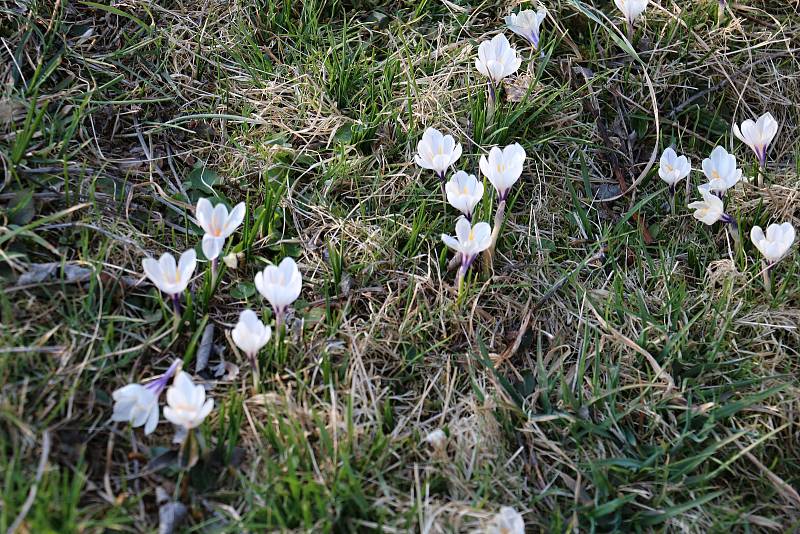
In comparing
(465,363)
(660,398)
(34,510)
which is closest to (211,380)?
(34,510)

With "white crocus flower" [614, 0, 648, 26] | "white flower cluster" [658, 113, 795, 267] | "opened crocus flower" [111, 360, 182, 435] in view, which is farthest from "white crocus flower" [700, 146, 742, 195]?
"opened crocus flower" [111, 360, 182, 435]

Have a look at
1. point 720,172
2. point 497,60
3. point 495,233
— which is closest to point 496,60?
point 497,60

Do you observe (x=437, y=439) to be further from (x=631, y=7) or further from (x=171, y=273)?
(x=631, y=7)

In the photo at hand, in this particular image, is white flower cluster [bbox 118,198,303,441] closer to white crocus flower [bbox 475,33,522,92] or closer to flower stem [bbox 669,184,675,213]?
white crocus flower [bbox 475,33,522,92]

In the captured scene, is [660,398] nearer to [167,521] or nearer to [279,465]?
[279,465]

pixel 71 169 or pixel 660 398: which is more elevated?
pixel 71 169

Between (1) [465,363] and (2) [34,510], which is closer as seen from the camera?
(2) [34,510]
